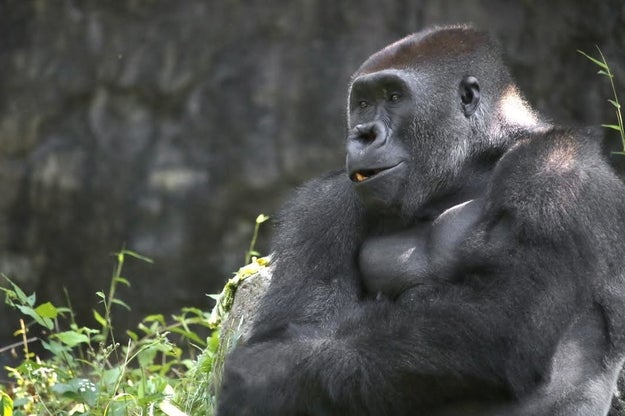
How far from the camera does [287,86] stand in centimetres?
852

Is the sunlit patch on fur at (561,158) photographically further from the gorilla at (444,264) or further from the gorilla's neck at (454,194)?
the gorilla's neck at (454,194)

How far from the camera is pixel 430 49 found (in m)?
4.41

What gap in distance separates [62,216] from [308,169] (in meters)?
1.98

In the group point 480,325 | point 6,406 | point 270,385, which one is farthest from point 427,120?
point 6,406

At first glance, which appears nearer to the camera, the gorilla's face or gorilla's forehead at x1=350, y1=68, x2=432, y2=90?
the gorilla's face

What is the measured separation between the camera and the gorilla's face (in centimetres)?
416

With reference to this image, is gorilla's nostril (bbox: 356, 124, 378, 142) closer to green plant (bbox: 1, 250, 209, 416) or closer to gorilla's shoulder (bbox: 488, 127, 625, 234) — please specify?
gorilla's shoulder (bbox: 488, 127, 625, 234)

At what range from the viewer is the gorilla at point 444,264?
3.71 m

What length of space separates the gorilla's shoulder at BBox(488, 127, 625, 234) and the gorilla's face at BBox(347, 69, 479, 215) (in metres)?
0.28

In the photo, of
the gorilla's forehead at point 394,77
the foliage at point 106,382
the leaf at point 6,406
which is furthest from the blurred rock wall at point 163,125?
the leaf at point 6,406

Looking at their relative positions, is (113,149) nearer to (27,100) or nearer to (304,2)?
(27,100)

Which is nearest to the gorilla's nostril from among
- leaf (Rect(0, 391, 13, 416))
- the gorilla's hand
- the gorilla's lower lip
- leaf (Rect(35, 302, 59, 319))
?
the gorilla's lower lip

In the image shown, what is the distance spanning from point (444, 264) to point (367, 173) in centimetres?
46

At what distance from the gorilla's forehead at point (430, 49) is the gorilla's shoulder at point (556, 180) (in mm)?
513
